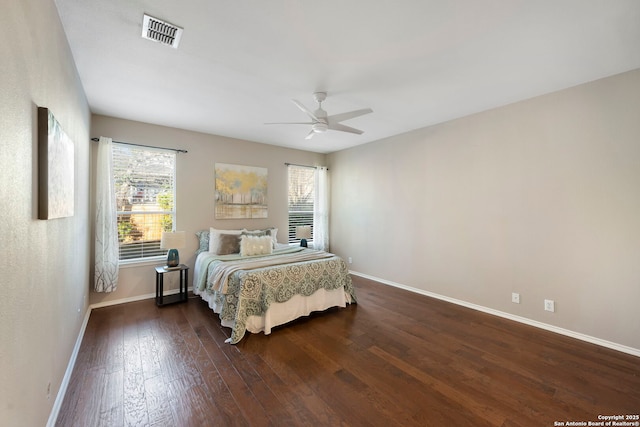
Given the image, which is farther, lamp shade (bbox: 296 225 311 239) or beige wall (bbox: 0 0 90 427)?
lamp shade (bbox: 296 225 311 239)

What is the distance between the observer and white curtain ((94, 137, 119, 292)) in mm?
3584

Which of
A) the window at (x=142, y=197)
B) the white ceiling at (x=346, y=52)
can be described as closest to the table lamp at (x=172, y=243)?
the window at (x=142, y=197)

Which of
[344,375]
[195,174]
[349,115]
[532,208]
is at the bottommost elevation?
[344,375]

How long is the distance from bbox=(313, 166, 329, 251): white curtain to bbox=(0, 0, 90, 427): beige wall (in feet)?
14.6

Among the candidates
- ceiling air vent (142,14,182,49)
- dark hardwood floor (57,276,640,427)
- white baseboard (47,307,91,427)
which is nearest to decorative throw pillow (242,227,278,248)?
dark hardwood floor (57,276,640,427)

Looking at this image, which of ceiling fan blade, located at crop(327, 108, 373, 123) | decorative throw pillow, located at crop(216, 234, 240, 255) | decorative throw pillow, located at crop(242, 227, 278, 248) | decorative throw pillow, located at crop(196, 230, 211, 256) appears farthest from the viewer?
decorative throw pillow, located at crop(242, 227, 278, 248)

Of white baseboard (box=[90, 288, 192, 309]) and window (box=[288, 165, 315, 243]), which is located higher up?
window (box=[288, 165, 315, 243])

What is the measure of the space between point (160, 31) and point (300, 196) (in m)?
4.13

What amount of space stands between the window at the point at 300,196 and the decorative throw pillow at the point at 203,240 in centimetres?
184

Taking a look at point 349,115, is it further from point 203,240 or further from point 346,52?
point 203,240

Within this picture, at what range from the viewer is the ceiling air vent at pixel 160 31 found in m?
1.92

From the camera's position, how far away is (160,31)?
2.00m

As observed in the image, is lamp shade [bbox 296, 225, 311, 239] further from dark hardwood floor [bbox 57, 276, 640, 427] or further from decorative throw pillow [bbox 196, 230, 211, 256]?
dark hardwood floor [bbox 57, 276, 640, 427]

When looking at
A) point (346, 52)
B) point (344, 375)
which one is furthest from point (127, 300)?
point (346, 52)
